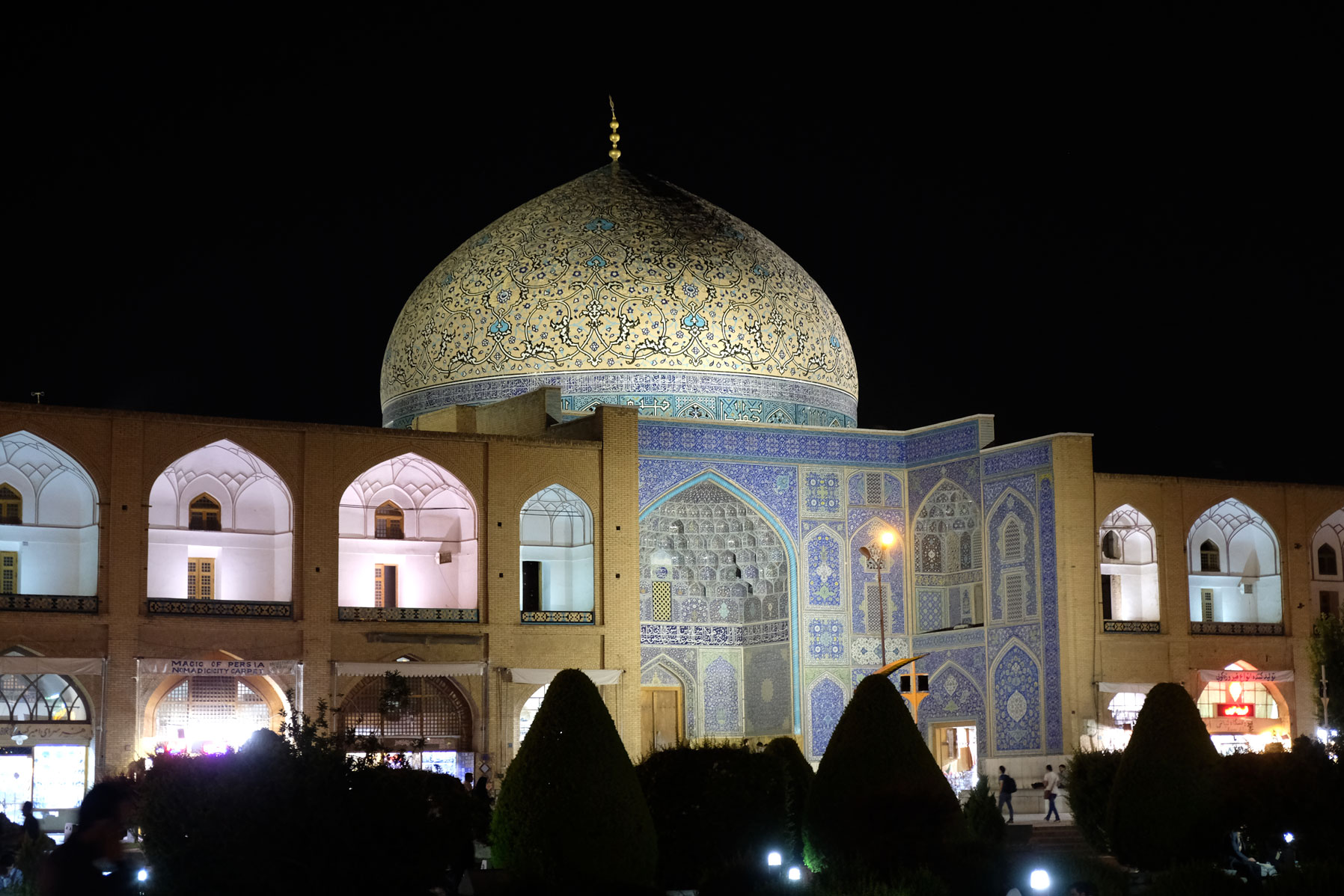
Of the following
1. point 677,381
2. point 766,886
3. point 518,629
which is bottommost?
point 766,886

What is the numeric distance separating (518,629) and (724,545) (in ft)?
13.8

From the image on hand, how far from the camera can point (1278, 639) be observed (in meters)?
25.5

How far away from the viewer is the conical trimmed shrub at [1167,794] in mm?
13914

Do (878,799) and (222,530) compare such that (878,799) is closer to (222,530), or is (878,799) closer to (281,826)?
(281,826)

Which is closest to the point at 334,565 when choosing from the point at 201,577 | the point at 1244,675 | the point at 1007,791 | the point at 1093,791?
the point at 201,577

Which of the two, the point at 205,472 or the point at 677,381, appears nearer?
the point at 205,472

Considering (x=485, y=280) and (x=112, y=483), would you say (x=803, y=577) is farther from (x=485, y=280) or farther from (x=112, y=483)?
(x=112, y=483)

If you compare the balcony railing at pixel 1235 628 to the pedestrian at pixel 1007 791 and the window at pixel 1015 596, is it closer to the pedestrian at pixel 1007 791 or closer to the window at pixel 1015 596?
the window at pixel 1015 596

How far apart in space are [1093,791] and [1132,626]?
766cm

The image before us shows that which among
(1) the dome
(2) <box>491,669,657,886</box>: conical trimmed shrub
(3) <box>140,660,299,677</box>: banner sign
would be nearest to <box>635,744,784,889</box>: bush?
(2) <box>491,669,657,886</box>: conical trimmed shrub

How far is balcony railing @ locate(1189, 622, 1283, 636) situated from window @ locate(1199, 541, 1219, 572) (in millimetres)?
936

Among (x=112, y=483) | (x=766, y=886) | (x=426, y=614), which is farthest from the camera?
(x=426, y=614)

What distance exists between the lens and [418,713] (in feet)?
71.9

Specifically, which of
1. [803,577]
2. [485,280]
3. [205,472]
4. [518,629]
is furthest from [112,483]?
[803,577]
